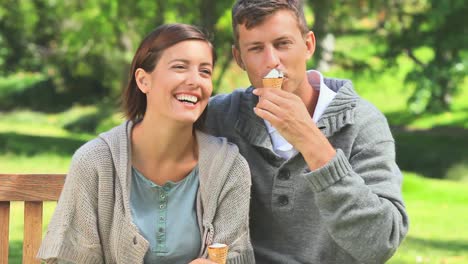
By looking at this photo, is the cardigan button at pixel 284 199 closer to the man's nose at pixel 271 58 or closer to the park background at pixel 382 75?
the man's nose at pixel 271 58

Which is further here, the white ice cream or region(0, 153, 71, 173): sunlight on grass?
region(0, 153, 71, 173): sunlight on grass

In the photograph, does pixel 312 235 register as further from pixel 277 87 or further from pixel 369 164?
pixel 277 87

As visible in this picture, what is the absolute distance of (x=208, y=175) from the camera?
3.49 meters

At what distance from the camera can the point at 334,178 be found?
3.11m

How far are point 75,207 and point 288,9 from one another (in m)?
1.12

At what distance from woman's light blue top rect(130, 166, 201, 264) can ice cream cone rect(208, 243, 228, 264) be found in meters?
0.28

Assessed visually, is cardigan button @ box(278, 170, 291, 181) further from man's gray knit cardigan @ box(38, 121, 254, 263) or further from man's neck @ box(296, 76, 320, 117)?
man's neck @ box(296, 76, 320, 117)

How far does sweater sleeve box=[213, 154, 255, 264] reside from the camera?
11.3 feet

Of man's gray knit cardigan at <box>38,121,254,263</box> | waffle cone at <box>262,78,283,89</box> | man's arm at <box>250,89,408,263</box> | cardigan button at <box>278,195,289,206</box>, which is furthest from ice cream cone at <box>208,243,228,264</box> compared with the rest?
waffle cone at <box>262,78,283,89</box>

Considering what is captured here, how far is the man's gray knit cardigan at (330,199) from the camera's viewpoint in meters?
3.20

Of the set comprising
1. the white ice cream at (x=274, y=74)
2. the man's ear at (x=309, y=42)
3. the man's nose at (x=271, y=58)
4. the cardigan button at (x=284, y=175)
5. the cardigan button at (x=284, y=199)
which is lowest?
the cardigan button at (x=284, y=199)

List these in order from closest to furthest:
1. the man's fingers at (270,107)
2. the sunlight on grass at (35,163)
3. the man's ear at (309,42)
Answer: the man's fingers at (270,107)
the man's ear at (309,42)
the sunlight on grass at (35,163)

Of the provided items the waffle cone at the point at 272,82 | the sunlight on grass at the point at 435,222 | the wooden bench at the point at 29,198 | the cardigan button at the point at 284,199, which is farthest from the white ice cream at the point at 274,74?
the sunlight on grass at the point at 435,222

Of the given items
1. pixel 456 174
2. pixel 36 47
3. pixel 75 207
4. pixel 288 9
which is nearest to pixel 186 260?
pixel 75 207
